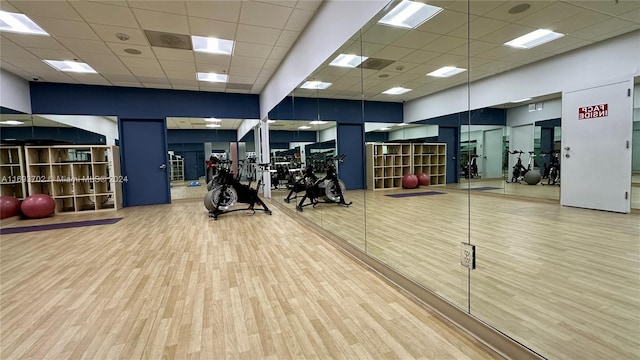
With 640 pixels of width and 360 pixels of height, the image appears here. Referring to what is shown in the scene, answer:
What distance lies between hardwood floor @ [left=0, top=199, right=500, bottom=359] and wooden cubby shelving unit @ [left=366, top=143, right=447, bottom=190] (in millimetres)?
1208

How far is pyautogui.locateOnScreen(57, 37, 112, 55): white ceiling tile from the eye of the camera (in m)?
4.95

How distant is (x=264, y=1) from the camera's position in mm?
3928

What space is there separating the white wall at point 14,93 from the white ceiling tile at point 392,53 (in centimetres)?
825

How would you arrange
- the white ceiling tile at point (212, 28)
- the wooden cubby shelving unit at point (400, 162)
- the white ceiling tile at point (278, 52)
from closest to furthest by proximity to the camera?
1. the wooden cubby shelving unit at point (400, 162)
2. the white ceiling tile at point (212, 28)
3. the white ceiling tile at point (278, 52)

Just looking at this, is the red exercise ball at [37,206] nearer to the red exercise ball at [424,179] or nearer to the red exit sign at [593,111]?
the red exercise ball at [424,179]

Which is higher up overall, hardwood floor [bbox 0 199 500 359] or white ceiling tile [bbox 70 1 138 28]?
white ceiling tile [bbox 70 1 138 28]

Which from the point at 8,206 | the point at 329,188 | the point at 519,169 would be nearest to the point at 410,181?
the point at 519,169

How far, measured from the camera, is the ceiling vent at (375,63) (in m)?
3.63

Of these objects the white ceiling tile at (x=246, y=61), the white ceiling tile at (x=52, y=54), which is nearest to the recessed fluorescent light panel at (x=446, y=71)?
the white ceiling tile at (x=246, y=61)

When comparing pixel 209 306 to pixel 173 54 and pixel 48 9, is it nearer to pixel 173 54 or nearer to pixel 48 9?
pixel 48 9

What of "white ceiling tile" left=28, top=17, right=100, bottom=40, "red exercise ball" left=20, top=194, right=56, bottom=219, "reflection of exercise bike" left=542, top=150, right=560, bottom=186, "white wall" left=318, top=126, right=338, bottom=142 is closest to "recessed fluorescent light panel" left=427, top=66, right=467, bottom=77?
"reflection of exercise bike" left=542, top=150, right=560, bottom=186

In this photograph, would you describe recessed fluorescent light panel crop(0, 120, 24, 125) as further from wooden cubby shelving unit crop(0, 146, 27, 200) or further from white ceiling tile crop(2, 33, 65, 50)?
white ceiling tile crop(2, 33, 65, 50)

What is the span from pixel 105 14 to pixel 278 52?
2869 mm

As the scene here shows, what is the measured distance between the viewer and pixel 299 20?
4469 mm
